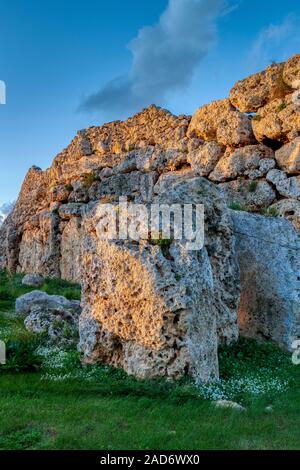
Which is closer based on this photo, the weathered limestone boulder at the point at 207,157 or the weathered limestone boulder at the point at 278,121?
the weathered limestone boulder at the point at 278,121

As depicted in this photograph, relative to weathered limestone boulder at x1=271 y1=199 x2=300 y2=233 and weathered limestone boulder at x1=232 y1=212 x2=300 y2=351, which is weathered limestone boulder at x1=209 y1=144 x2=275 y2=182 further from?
weathered limestone boulder at x1=232 y1=212 x2=300 y2=351

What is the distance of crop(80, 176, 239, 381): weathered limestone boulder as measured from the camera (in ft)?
22.8

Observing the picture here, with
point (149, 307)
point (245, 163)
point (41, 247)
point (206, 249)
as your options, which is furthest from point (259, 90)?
point (41, 247)

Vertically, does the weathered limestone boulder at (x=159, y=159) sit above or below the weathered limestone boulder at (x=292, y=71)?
below

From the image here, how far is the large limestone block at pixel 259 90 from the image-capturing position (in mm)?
17359

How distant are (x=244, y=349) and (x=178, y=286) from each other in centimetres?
271

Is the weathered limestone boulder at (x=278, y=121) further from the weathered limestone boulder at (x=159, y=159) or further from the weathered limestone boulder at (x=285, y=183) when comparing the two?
the weathered limestone boulder at (x=159, y=159)

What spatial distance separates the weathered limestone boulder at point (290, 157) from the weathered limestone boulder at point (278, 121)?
1.15 feet

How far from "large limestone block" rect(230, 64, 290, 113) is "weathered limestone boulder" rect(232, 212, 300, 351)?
8.55 metres

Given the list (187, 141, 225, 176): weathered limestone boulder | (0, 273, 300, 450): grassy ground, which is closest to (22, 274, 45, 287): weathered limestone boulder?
(187, 141, 225, 176): weathered limestone boulder

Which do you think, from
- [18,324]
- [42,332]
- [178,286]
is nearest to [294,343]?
[178,286]

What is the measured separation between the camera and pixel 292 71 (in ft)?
55.4

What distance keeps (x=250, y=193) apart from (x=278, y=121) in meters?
2.86

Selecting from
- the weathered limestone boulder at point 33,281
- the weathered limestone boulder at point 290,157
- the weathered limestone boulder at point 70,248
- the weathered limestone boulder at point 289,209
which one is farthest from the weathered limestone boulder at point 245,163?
the weathered limestone boulder at point 33,281
